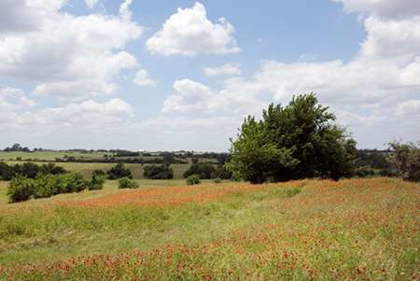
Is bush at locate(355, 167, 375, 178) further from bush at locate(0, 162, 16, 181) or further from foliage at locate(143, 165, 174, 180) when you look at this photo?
bush at locate(0, 162, 16, 181)

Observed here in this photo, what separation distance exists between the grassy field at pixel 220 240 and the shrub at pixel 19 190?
33.0 metres

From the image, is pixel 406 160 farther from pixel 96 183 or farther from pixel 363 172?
pixel 96 183

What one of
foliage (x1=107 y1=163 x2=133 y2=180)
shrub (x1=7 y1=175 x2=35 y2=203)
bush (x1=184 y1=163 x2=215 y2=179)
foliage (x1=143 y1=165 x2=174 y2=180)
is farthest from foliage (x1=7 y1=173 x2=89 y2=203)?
bush (x1=184 y1=163 x2=215 y2=179)

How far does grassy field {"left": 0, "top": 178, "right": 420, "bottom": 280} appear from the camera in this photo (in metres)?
6.99

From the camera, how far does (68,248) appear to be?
14898 mm

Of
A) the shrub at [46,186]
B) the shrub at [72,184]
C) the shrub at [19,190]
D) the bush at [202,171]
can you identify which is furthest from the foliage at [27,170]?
the shrub at [19,190]

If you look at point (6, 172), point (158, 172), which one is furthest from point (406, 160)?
point (6, 172)

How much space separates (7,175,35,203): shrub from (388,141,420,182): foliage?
45.1 metres

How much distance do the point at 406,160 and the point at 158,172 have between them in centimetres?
6918

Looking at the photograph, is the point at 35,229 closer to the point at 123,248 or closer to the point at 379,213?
the point at 123,248

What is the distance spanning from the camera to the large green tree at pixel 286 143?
3828cm

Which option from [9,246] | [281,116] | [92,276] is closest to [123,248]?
[9,246]

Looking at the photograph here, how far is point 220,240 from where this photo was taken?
35.6 feet

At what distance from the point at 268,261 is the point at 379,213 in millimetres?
6522
